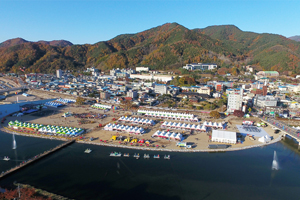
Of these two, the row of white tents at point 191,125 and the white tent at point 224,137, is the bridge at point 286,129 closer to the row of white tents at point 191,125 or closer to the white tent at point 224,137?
the row of white tents at point 191,125

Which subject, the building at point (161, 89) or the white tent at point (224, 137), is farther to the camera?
the building at point (161, 89)

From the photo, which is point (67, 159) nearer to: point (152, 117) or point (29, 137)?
point (29, 137)

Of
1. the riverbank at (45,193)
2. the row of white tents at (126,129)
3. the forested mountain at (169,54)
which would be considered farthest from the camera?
the forested mountain at (169,54)

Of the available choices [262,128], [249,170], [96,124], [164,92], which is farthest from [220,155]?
[164,92]

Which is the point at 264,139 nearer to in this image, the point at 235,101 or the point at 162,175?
the point at 235,101

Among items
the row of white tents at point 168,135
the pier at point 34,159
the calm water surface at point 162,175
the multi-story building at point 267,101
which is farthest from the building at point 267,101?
the pier at point 34,159

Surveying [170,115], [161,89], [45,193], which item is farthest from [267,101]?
[45,193]
